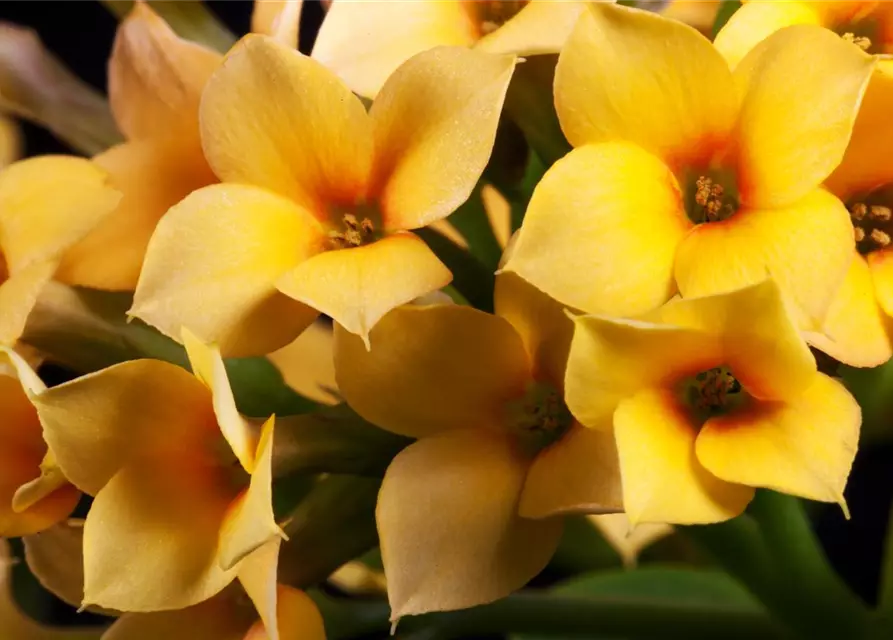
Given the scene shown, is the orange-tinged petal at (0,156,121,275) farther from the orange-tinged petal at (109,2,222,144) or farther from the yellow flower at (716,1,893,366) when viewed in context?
the yellow flower at (716,1,893,366)

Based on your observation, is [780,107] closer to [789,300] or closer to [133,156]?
[789,300]

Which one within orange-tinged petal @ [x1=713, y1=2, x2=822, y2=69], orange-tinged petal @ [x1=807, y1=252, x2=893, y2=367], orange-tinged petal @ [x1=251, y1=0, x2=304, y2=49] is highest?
orange-tinged petal @ [x1=251, y1=0, x2=304, y2=49]

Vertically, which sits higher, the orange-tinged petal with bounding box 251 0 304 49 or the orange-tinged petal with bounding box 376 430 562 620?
the orange-tinged petal with bounding box 251 0 304 49

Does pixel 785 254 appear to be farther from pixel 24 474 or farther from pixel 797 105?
pixel 24 474

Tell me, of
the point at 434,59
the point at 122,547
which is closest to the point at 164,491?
the point at 122,547

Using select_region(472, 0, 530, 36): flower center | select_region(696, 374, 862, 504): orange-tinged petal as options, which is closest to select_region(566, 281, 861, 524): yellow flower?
select_region(696, 374, 862, 504): orange-tinged petal

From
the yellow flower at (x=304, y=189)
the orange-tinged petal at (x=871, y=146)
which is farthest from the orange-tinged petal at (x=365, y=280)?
the orange-tinged petal at (x=871, y=146)
